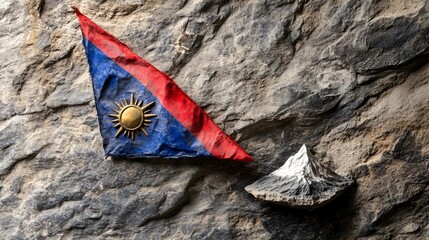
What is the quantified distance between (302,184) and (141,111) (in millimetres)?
290

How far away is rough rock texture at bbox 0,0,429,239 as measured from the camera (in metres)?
1.09

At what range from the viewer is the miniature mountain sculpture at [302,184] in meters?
1.03

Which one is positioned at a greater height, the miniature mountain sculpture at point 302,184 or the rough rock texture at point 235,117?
the rough rock texture at point 235,117

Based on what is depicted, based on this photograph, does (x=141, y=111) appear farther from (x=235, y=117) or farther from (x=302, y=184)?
(x=302, y=184)

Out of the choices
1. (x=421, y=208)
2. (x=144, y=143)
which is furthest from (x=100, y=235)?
(x=421, y=208)

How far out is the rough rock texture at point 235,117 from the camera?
1093mm

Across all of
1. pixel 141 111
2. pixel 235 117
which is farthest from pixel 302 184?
pixel 141 111

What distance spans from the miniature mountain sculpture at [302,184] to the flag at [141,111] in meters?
0.06

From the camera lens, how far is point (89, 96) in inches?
45.7

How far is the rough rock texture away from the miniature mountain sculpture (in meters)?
0.05

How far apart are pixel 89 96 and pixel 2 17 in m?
0.23

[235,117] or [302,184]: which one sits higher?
[235,117]

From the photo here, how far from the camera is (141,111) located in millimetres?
1102

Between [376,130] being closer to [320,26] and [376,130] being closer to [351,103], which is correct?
[351,103]
